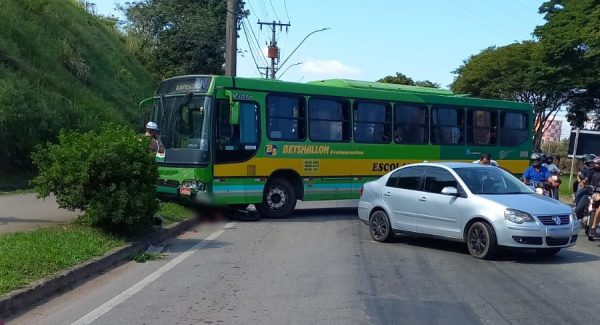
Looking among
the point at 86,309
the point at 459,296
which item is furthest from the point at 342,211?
the point at 86,309

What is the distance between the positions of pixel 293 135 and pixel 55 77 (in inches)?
421

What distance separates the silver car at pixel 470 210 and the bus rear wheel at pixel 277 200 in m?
3.34

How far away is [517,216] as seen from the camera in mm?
9547

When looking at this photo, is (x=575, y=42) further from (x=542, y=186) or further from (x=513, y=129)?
(x=542, y=186)

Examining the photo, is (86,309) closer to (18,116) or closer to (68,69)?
(18,116)

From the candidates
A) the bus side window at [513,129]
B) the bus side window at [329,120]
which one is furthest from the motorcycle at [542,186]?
the bus side window at [329,120]

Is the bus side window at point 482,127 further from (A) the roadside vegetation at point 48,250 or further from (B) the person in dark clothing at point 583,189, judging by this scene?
(A) the roadside vegetation at point 48,250

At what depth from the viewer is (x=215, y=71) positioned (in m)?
36.6

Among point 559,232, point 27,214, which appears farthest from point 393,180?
point 27,214

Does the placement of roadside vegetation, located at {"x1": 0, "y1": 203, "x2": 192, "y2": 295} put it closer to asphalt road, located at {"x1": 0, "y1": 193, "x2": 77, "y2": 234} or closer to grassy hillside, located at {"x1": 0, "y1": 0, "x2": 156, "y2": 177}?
asphalt road, located at {"x1": 0, "y1": 193, "x2": 77, "y2": 234}

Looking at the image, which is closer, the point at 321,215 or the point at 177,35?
the point at 321,215

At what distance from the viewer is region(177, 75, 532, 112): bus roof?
14.5 meters

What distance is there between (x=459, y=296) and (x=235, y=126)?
7.93 m

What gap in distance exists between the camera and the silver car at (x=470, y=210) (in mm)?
9547
